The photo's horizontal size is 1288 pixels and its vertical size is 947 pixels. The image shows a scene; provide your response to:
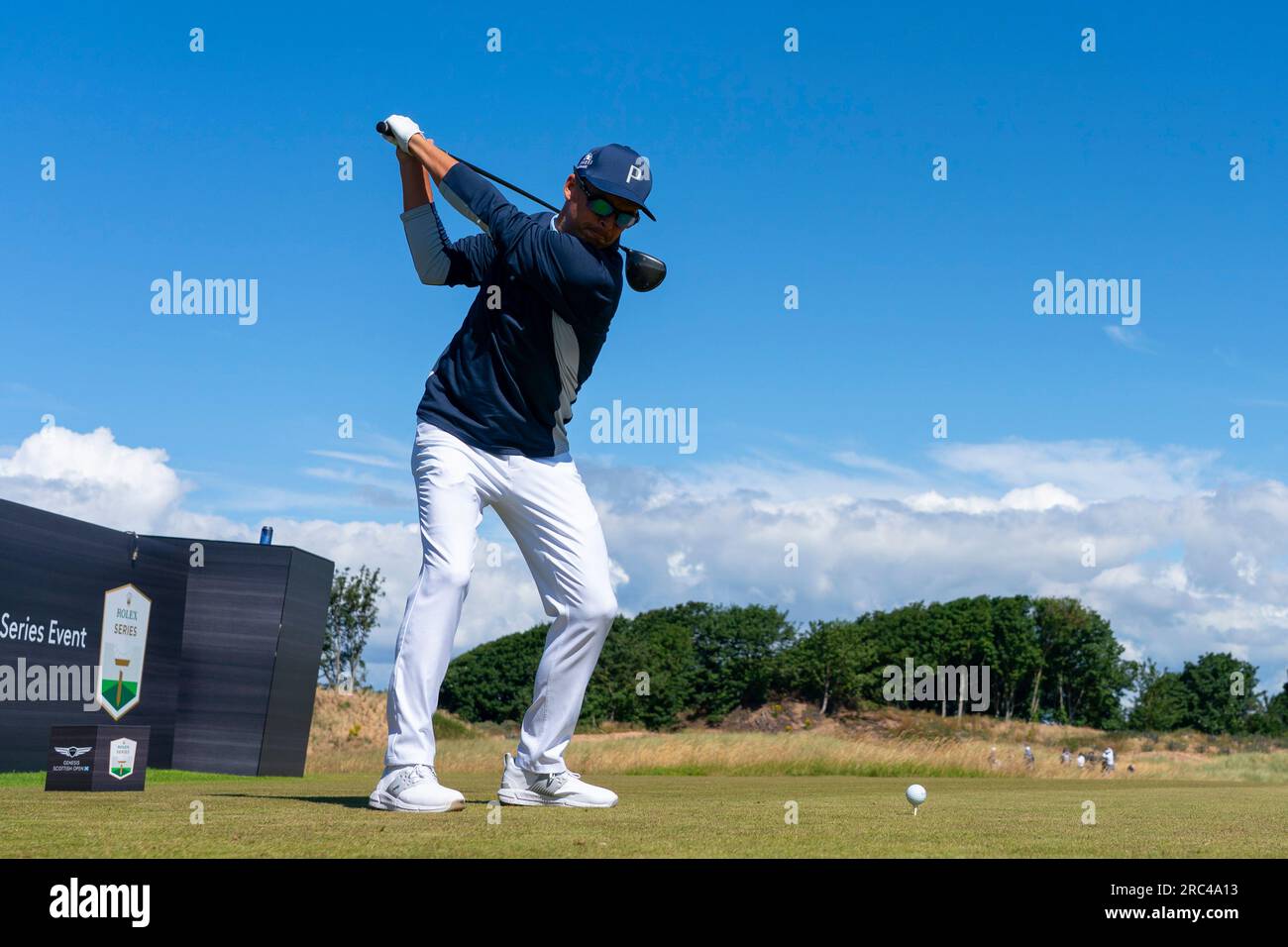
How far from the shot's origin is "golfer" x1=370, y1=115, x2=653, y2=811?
5645 millimetres

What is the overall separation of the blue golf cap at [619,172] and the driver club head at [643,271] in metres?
0.54

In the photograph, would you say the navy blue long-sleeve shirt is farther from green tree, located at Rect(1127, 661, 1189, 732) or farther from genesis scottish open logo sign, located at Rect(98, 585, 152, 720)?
green tree, located at Rect(1127, 661, 1189, 732)

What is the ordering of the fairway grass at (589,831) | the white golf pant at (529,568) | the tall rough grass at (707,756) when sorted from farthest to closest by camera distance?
the tall rough grass at (707,756) < the white golf pant at (529,568) < the fairway grass at (589,831)

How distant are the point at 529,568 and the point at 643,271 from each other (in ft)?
5.68

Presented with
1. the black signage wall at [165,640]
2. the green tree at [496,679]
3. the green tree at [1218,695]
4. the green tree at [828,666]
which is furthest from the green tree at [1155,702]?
the black signage wall at [165,640]

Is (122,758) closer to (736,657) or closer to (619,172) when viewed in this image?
(619,172)

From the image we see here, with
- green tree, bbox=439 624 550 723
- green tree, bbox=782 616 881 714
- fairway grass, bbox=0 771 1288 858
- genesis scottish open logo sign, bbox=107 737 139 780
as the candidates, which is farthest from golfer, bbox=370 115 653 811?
green tree, bbox=439 624 550 723

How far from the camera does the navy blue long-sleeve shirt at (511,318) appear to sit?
5676mm

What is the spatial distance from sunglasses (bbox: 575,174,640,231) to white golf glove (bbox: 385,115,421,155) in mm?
909

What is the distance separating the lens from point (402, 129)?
6.02m

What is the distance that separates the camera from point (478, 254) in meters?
6.05

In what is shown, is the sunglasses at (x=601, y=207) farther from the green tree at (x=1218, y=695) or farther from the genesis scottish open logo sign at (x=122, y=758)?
the green tree at (x=1218, y=695)
